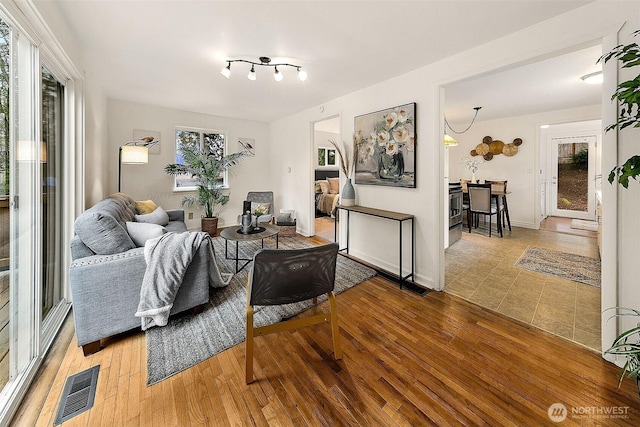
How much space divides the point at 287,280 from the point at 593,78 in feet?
14.3

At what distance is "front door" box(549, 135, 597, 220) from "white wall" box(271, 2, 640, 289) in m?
5.67

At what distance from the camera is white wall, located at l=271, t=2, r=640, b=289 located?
5.87ft

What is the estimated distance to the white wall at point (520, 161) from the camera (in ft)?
17.0

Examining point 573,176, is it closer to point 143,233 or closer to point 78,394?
point 143,233

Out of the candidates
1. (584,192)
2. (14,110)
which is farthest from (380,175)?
(584,192)

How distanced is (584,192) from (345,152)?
6.25 meters

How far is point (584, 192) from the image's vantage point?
6004 mm

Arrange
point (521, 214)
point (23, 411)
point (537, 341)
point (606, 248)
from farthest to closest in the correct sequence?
1. point (521, 214)
2. point (537, 341)
3. point (606, 248)
4. point (23, 411)

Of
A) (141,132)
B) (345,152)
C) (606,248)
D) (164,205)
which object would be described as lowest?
(606,248)

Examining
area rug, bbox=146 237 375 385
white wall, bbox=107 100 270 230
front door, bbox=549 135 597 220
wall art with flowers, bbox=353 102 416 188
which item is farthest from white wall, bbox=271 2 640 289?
front door, bbox=549 135 597 220

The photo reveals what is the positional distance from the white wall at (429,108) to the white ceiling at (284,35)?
92 millimetres

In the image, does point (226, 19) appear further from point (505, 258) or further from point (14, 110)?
point (505, 258)

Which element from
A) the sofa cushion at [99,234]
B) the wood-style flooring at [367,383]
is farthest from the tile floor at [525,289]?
the sofa cushion at [99,234]

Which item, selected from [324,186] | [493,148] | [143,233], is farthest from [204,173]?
[493,148]
